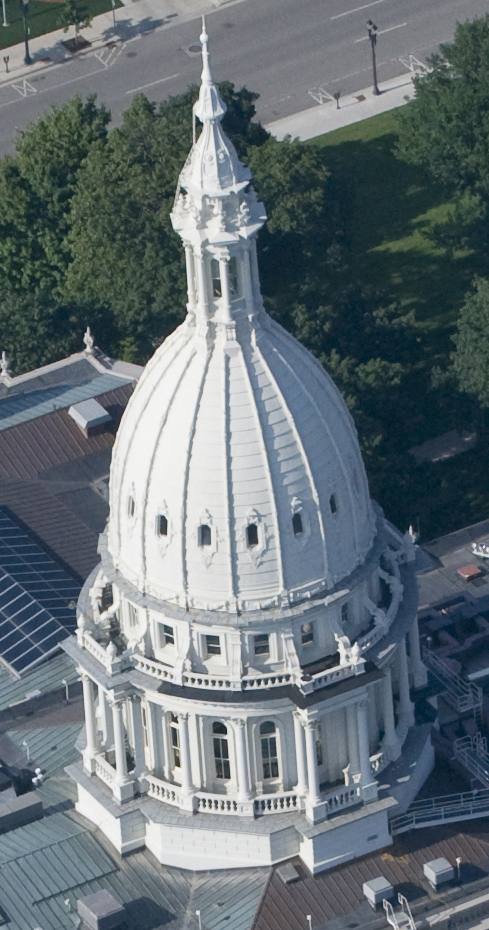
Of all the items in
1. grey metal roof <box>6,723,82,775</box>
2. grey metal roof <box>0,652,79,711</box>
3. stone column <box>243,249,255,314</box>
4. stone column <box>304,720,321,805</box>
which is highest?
stone column <box>243,249,255,314</box>

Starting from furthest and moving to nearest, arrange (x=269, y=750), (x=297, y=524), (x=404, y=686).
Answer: (x=404, y=686) < (x=269, y=750) < (x=297, y=524)

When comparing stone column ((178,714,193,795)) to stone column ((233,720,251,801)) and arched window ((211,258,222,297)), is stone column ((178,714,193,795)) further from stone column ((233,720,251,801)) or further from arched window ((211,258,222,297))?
arched window ((211,258,222,297))

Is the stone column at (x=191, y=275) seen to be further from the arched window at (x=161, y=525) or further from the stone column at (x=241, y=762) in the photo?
the stone column at (x=241, y=762)

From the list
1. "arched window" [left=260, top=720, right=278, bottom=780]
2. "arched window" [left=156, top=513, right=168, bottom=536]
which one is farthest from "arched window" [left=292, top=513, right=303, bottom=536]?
"arched window" [left=260, top=720, right=278, bottom=780]

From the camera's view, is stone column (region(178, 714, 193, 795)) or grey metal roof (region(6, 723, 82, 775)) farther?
grey metal roof (region(6, 723, 82, 775))

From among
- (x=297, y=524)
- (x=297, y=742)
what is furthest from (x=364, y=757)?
(x=297, y=524)

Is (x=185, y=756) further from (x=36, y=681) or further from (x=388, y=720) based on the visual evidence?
(x=36, y=681)
